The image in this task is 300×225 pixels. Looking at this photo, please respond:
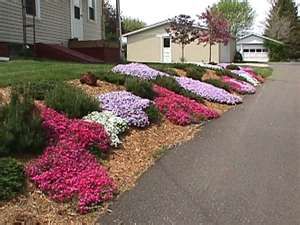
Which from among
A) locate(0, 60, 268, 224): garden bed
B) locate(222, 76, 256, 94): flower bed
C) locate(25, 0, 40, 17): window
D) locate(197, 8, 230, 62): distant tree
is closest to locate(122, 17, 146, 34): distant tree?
locate(197, 8, 230, 62): distant tree

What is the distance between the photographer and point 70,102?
9.04 metres

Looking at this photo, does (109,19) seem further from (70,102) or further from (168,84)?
(70,102)

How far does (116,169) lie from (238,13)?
102112mm

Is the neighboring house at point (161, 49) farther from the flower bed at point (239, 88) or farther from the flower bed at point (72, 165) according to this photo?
the flower bed at point (72, 165)

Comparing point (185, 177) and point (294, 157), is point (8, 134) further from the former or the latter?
point (294, 157)

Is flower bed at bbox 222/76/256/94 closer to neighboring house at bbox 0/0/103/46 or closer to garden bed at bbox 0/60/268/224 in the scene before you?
garden bed at bbox 0/60/268/224

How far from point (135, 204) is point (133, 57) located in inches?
2017

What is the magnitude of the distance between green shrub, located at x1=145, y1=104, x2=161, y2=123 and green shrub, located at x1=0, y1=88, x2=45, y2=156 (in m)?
3.14

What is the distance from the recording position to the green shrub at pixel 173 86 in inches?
542

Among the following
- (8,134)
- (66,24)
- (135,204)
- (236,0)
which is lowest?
(135,204)

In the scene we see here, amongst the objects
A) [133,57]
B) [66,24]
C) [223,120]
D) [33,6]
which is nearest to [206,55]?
[133,57]

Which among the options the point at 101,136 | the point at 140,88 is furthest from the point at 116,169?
the point at 140,88

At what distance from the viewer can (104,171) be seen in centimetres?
735

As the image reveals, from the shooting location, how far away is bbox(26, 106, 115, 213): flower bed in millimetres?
6551
